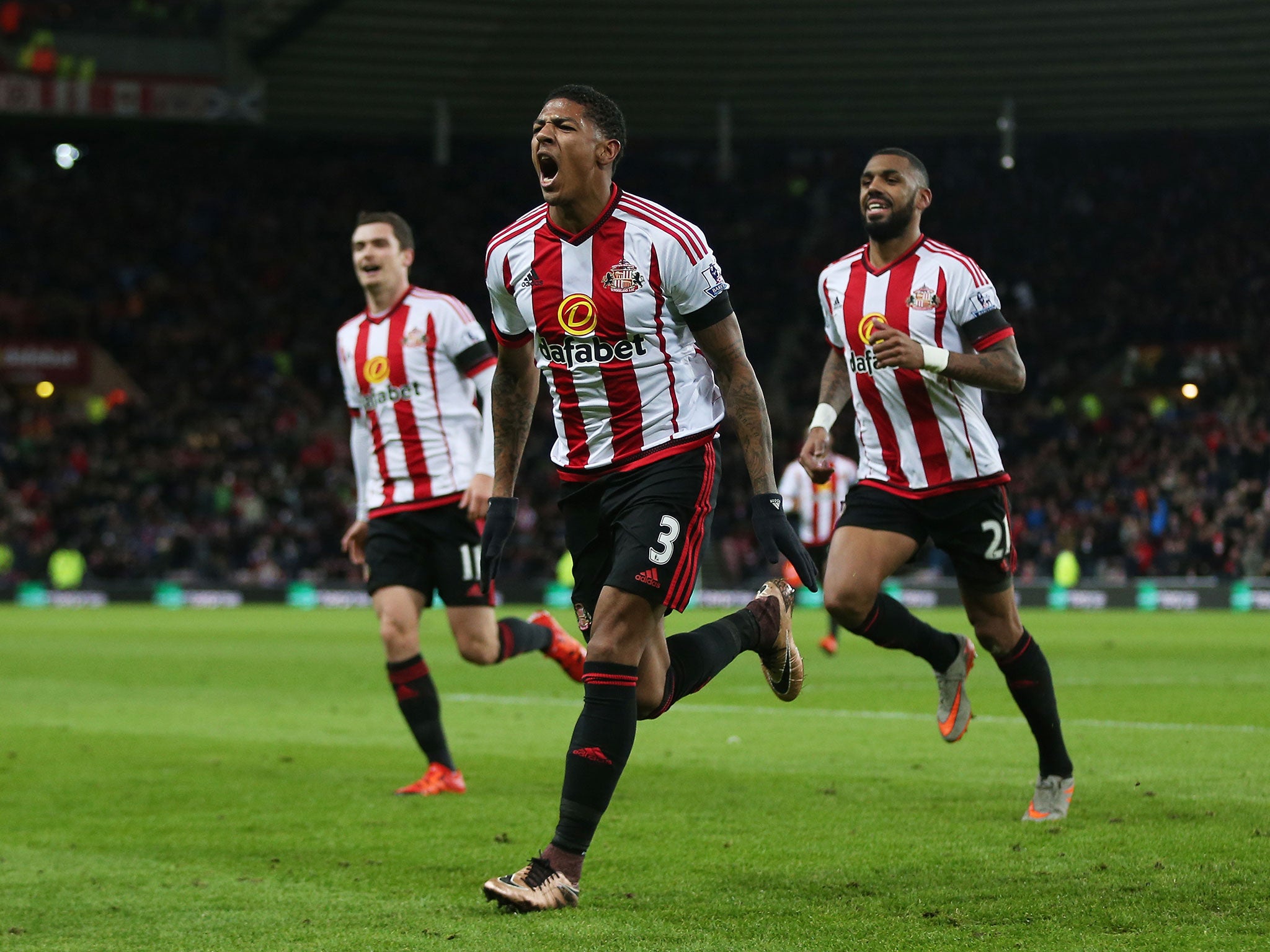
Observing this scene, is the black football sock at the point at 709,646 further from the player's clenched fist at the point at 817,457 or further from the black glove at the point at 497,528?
the player's clenched fist at the point at 817,457

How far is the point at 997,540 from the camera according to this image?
5.98 m

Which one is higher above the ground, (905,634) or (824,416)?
(824,416)

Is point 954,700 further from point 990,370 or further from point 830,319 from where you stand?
point 830,319

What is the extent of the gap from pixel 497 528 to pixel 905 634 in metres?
2.04

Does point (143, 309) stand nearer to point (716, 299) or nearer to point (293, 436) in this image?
point (293, 436)

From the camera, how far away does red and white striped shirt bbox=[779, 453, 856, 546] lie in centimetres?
1667

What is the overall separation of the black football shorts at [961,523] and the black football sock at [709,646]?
959 mm

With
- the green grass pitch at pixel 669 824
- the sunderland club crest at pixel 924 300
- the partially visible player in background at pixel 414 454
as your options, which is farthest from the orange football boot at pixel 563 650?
the sunderland club crest at pixel 924 300

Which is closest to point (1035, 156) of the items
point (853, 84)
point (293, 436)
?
point (853, 84)

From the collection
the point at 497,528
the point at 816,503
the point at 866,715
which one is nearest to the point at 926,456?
the point at 497,528

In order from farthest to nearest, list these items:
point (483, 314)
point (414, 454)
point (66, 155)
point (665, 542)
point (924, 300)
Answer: point (483, 314), point (66, 155), point (414, 454), point (924, 300), point (665, 542)

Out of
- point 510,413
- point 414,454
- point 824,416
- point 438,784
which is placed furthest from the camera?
point 414,454

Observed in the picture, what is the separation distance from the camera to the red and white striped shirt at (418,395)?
289 inches

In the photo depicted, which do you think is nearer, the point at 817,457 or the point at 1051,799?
the point at 1051,799
